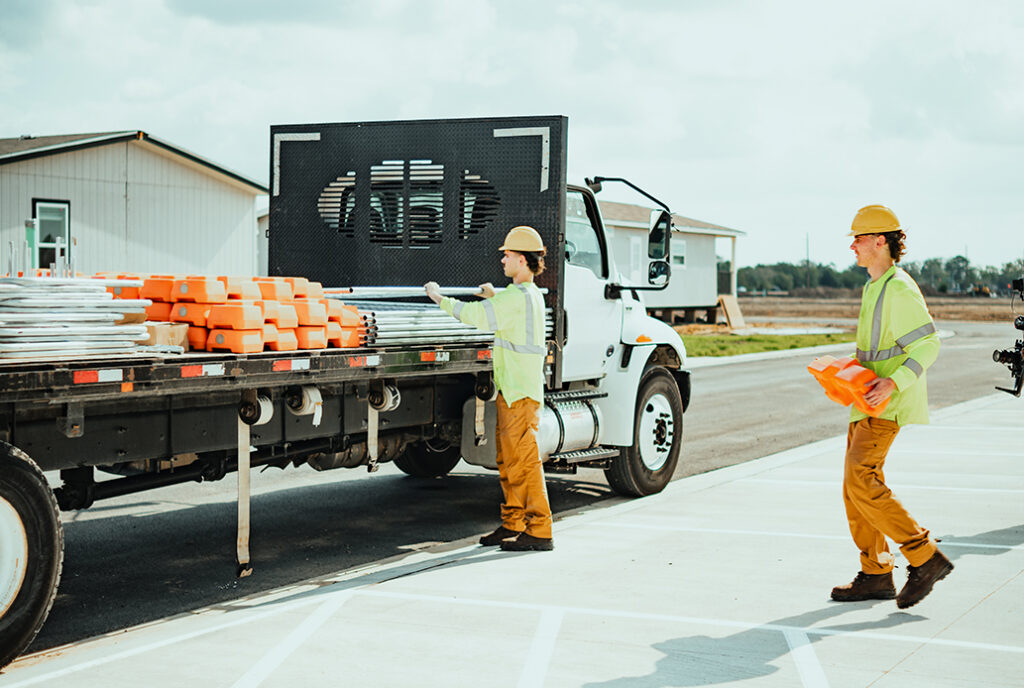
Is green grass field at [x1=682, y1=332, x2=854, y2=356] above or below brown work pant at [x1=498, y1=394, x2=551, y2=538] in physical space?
below

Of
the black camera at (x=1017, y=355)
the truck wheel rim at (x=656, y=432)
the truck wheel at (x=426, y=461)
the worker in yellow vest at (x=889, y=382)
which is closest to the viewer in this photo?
the worker in yellow vest at (x=889, y=382)

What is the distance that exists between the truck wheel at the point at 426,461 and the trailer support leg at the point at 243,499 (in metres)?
3.80

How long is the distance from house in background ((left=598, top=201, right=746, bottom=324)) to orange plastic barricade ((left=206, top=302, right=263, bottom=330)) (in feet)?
114

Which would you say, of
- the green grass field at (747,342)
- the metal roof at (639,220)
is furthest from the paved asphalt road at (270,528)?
the metal roof at (639,220)

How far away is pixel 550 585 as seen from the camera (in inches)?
268

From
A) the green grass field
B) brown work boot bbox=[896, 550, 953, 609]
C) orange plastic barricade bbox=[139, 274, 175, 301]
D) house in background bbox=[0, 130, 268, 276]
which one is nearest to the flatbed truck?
orange plastic barricade bbox=[139, 274, 175, 301]

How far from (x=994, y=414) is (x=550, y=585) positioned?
38.5 feet

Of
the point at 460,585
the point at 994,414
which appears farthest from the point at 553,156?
the point at 994,414

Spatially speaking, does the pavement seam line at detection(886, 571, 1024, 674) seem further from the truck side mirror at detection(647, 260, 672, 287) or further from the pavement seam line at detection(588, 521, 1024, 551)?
the truck side mirror at detection(647, 260, 672, 287)

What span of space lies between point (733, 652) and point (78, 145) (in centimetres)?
2167

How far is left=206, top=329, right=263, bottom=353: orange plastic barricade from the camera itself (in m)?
6.32

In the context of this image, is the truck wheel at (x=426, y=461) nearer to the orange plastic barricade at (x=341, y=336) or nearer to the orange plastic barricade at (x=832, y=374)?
the orange plastic barricade at (x=341, y=336)

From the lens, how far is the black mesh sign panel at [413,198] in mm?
9133

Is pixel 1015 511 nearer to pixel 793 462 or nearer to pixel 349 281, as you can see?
pixel 793 462
